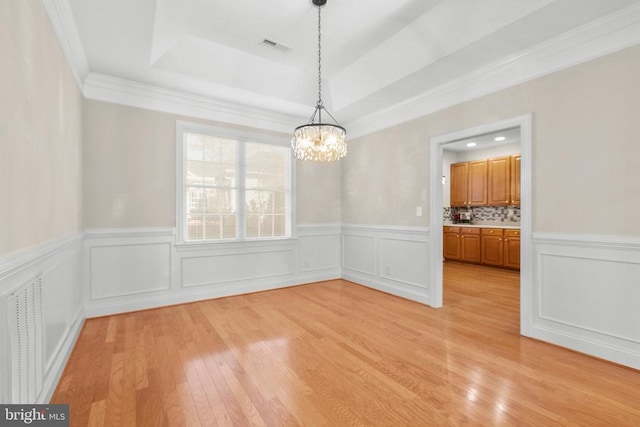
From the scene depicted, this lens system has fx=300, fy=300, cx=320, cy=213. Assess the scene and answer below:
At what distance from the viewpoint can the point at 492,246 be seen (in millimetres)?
6621

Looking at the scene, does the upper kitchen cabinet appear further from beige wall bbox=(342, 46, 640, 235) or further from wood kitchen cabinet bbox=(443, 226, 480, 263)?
beige wall bbox=(342, 46, 640, 235)

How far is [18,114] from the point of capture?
5.13ft

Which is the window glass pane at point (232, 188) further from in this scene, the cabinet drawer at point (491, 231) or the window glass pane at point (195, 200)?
the cabinet drawer at point (491, 231)

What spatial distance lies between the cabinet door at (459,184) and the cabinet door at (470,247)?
3.17ft

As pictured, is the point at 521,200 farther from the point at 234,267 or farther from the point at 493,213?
the point at 493,213

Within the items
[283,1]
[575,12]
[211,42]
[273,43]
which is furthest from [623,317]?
[211,42]

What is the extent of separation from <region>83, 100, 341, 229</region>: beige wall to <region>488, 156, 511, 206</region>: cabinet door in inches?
247

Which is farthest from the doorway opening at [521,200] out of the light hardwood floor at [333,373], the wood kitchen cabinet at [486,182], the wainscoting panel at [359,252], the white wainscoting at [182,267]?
the wood kitchen cabinet at [486,182]

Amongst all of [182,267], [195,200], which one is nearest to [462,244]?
[195,200]

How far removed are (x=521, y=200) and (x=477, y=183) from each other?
4.57 metres

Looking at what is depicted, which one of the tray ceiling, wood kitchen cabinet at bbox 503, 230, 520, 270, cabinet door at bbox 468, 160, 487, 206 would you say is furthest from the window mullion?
cabinet door at bbox 468, 160, 487, 206

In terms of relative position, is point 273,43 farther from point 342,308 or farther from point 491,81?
point 342,308

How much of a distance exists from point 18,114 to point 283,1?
2.24 m

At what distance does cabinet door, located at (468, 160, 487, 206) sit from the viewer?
23.6 feet
